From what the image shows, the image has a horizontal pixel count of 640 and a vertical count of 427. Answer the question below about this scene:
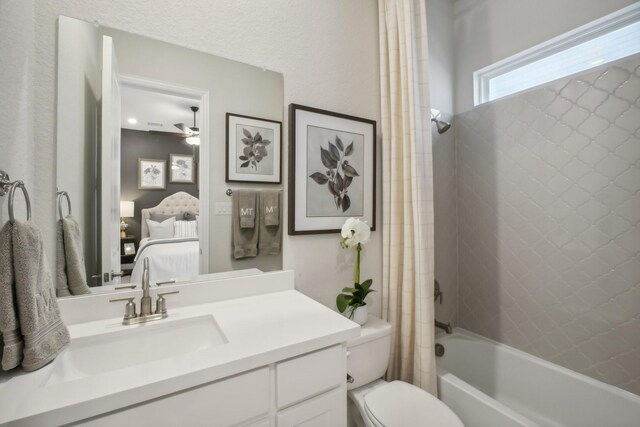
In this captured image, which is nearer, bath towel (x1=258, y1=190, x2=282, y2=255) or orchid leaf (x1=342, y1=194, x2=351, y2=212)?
bath towel (x1=258, y1=190, x2=282, y2=255)

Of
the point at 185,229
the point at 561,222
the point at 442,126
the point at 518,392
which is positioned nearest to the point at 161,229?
the point at 185,229

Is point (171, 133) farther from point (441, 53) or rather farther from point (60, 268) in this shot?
point (441, 53)

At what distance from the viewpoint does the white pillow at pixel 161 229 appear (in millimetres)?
1116

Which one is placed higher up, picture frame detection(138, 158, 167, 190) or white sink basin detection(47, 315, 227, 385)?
picture frame detection(138, 158, 167, 190)

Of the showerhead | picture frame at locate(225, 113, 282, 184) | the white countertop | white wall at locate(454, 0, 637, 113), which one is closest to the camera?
the white countertop

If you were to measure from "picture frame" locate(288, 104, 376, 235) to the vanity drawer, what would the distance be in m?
0.66

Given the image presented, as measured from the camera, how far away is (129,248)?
108cm

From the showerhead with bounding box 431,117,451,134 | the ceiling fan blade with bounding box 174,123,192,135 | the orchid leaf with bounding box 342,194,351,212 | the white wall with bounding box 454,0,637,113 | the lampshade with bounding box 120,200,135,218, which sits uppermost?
the white wall with bounding box 454,0,637,113

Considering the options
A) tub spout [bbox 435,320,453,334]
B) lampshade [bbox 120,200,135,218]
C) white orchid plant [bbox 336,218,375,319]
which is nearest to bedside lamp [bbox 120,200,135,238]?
lampshade [bbox 120,200,135,218]

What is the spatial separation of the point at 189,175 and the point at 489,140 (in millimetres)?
1948

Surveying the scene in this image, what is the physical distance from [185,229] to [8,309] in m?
0.58

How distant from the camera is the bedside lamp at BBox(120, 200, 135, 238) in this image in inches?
42.0

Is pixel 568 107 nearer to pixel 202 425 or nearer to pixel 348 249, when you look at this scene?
pixel 348 249

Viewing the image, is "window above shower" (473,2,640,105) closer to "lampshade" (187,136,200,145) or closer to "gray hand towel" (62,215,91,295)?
"lampshade" (187,136,200,145)
